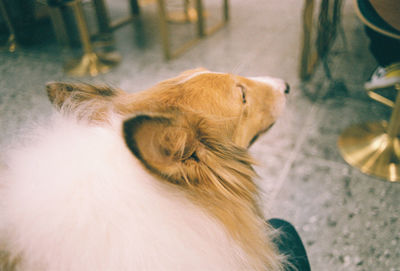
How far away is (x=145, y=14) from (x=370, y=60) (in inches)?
148

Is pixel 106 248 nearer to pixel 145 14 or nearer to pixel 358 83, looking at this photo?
pixel 358 83

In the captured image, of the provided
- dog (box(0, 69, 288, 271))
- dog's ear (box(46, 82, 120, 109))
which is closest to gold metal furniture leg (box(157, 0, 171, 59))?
dog's ear (box(46, 82, 120, 109))

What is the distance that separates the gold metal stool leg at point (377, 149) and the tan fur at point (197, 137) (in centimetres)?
115

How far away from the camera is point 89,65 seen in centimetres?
329

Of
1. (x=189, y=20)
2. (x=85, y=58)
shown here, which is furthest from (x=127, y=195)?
(x=189, y=20)

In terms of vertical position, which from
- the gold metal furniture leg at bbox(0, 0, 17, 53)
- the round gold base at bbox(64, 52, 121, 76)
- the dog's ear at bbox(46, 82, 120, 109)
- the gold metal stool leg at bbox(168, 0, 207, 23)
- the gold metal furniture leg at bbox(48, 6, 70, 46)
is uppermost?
the gold metal furniture leg at bbox(0, 0, 17, 53)

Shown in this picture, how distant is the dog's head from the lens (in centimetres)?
62

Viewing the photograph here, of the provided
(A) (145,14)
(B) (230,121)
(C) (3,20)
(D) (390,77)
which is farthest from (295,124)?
(A) (145,14)

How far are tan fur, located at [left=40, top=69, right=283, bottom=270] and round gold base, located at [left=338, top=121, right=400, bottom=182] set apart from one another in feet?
3.80

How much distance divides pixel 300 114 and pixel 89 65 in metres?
2.44

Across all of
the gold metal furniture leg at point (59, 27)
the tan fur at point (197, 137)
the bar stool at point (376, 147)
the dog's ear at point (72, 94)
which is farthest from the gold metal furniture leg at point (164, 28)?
the dog's ear at point (72, 94)

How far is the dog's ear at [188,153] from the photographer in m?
0.60

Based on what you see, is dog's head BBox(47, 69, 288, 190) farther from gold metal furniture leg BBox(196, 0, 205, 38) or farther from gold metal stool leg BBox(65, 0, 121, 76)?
gold metal furniture leg BBox(196, 0, 205, 38)

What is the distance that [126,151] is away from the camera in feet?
2.34
